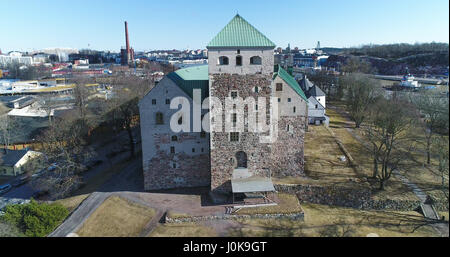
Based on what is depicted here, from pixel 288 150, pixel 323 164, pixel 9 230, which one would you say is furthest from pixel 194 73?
pixel 9 230

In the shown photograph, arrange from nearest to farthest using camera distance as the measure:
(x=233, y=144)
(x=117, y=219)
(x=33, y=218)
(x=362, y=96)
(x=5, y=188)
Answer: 1. (x=33, y=218)
2. (x=117, y=219)
3. (x=233, y=144)
4. (x=5, y=188)
5. (x=362, y=96)

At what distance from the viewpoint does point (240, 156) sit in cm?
2852

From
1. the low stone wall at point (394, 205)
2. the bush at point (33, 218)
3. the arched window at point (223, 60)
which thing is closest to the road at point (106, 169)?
the bush at point (33, 218)

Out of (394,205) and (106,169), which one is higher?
(106,169)

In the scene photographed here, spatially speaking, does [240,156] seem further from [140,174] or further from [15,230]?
[15,230]

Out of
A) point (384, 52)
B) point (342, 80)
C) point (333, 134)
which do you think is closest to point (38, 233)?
point (333, 134)

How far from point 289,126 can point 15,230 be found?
2634cm

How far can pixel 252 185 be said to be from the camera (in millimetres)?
27641

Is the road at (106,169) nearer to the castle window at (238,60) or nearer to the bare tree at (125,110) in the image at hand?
the bare tree at (125,110)

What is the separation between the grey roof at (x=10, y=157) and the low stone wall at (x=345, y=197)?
122ft

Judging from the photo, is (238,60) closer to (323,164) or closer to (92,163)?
(323,164)

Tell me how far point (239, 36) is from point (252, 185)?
45.8 feet


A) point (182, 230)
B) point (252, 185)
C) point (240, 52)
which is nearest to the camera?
point (182, 230)

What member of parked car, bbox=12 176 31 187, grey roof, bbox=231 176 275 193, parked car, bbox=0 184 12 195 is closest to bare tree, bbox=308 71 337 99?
grey roof, bbox=231 176 275 193
